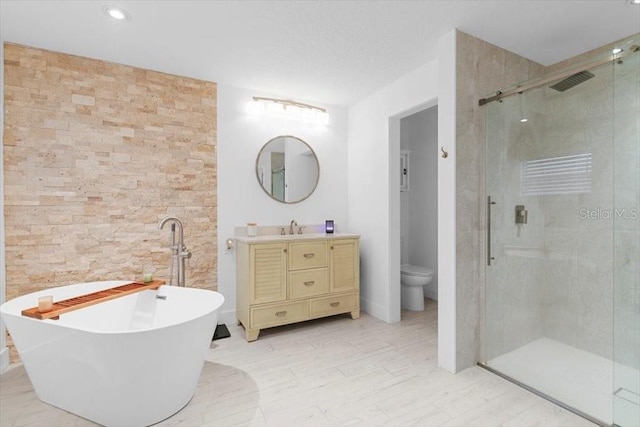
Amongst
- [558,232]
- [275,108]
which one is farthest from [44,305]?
[558,232]

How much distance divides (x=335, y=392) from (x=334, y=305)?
47.3 inches

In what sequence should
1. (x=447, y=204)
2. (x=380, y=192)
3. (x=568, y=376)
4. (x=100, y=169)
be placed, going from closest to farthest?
(x=568, y=376)
(x=447, y=204)
(x=100, y=169)
(x=380, y=192)

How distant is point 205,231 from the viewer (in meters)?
3.03

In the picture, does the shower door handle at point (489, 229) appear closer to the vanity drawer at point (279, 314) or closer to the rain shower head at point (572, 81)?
the rain shower head at point (572, 81)

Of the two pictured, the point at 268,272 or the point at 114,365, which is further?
the point at 268,272

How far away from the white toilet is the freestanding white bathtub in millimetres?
2436

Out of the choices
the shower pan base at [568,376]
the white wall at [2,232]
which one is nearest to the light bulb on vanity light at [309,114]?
the white wall at [2,232]

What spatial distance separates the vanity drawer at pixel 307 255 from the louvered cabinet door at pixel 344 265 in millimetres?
95

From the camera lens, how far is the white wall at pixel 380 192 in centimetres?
314

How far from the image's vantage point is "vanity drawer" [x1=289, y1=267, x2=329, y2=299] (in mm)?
2934

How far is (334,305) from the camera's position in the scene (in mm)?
3150

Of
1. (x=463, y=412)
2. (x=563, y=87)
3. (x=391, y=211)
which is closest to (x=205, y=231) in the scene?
(x=391, y=211)

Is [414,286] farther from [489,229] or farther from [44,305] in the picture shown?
[44,305]

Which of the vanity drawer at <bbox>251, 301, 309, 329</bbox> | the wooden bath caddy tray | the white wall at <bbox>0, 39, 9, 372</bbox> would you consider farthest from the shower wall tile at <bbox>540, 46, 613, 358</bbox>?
the white wall at <bbox>0, 39, 9, 372</bbox>
